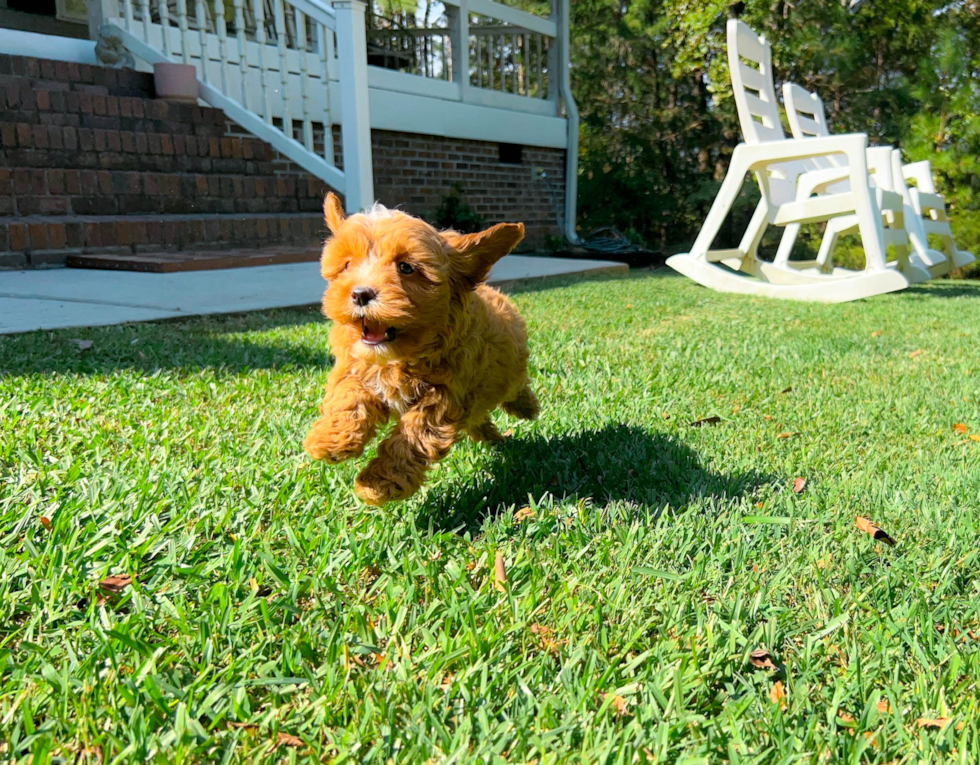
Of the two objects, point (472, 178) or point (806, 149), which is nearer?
point (806, 149)

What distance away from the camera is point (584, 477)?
111 inches

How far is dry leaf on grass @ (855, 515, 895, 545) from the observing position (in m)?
2.33

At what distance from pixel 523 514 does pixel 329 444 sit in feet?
2.02

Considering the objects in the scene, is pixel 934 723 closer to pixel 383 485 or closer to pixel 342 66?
pixel 383 485

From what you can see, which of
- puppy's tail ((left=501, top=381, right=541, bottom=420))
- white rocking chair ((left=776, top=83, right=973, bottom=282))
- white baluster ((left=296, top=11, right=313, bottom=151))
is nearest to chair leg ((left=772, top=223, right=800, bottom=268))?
white rocking chair ((left=776, top=83, right=973, bottom=282))

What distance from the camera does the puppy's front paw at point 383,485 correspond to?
220cm

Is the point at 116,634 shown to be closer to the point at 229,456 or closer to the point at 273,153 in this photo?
the point at 229,456

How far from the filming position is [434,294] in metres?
2.21

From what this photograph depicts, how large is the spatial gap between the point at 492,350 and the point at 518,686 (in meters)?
1.26

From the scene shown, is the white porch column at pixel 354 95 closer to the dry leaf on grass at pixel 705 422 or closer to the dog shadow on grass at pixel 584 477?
the dry leaf on grass at pixel 705 422

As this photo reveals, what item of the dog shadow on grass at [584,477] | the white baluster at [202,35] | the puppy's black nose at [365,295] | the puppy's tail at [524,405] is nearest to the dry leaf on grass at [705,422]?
the dog shadow on grass at [584,477]

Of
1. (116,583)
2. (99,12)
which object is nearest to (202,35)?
(99,12)

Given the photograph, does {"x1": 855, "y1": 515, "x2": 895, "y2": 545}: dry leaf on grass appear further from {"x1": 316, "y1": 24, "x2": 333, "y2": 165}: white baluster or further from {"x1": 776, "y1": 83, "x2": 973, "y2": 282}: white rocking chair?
{"x1": 316, "y1": 24, "x2": 333, "y2": 165}: white baluster

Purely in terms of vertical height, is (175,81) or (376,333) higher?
(175,81)
